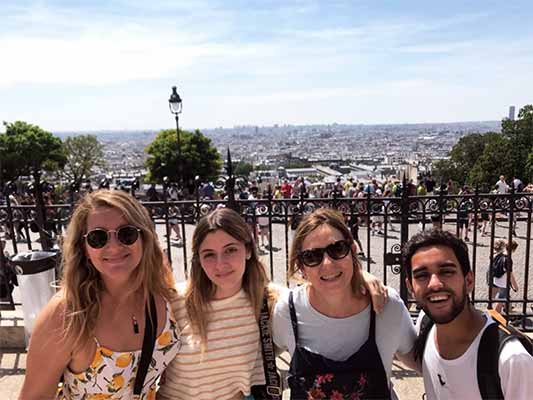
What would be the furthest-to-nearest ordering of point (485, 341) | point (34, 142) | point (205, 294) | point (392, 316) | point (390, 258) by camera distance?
1. point (34, 142)
2. point (390, 258)
3. point (205, 294)
4. point (392, 316)
5. point (485, 341)

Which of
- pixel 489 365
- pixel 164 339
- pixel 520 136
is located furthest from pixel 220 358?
pixel 520 136

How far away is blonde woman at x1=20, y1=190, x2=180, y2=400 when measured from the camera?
202cm

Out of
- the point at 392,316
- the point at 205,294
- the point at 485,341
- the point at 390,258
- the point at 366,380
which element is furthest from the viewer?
the point at 390,258

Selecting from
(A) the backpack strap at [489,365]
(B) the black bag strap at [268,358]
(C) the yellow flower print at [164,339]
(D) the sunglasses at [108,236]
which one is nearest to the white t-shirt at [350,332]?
(B) the black bag strap at [268,358]

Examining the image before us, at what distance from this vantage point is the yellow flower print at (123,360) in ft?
6.84

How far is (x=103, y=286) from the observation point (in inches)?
88.4

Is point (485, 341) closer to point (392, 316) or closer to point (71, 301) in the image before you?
point (392, 316)

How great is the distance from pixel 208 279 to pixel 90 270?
23.3 inches

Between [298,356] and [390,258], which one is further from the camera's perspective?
[390,258]

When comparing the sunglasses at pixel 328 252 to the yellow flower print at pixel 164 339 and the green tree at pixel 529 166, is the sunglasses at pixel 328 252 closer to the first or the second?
the yellow flower print at pixel 164 339

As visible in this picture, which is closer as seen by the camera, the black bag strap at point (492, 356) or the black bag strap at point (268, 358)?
the black bag strap at point (492, 356)

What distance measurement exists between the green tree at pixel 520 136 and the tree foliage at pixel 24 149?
4073 centimetres

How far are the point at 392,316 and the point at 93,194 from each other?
1.60m

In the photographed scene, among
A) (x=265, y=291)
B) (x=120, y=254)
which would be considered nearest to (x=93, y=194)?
(x=120, y=254)
